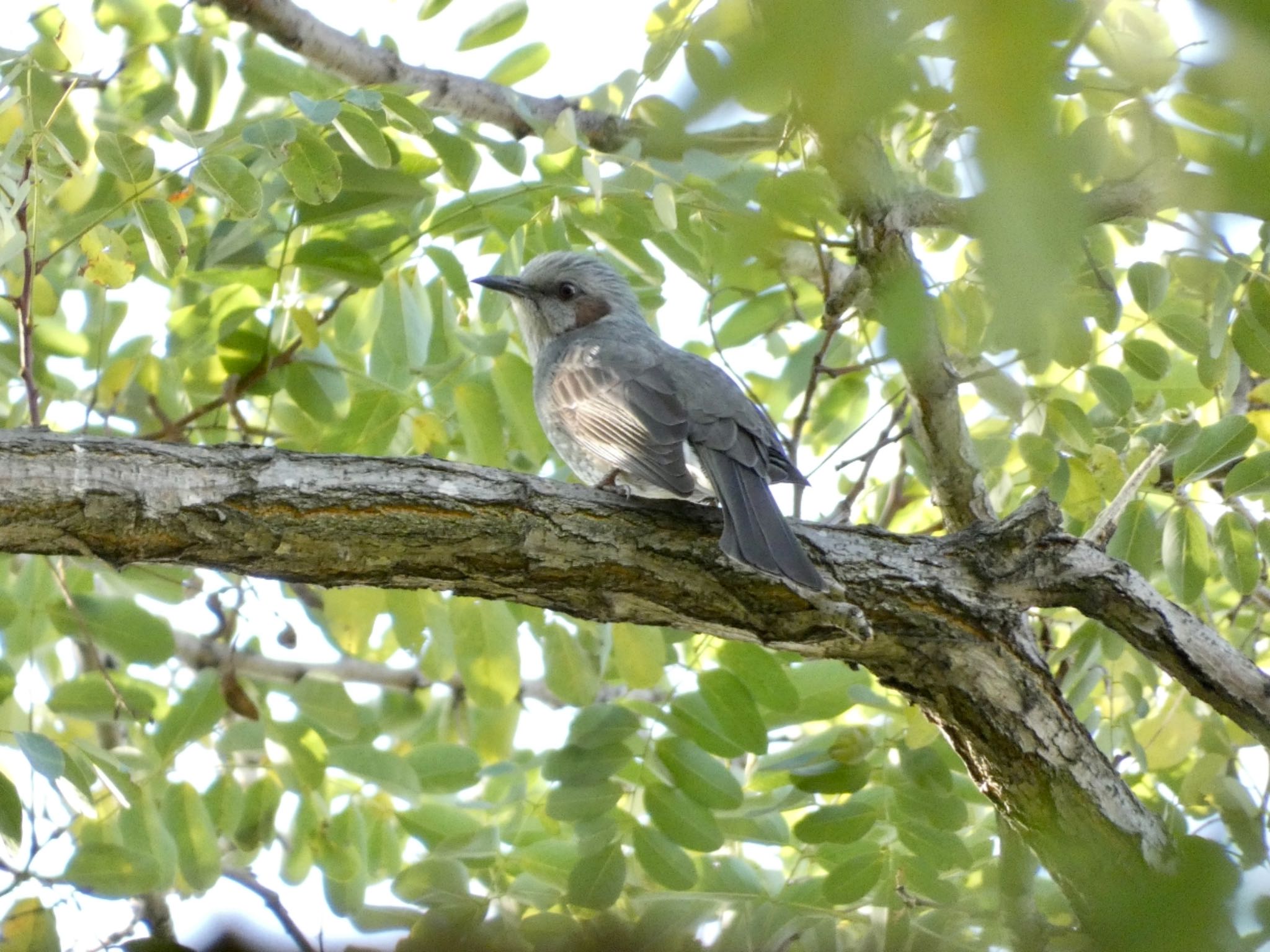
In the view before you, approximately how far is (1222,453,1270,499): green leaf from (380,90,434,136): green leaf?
8.06ft

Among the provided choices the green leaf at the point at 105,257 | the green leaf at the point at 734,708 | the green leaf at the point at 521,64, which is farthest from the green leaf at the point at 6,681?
the green leaf at the point at 521,64

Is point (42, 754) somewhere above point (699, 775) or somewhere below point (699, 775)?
above

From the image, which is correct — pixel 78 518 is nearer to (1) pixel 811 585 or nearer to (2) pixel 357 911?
(2) pixel 357 911

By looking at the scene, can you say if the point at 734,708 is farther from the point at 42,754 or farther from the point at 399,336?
the point at 42,754

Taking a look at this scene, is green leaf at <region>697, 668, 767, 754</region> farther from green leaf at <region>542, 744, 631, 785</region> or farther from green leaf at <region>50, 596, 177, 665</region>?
green leaf at <region>50, 596, 177, 665</region>

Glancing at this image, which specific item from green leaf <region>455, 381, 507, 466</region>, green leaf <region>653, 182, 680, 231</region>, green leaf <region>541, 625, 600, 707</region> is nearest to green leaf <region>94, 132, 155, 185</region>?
green leaf <region>455, 381, 507, 466</region>

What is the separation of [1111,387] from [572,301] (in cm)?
266

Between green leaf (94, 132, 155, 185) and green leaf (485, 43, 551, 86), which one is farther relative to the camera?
green leaf (485, 43, 551, 86)

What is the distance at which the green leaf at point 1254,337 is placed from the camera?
122 inches

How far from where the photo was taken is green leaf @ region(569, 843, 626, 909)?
323 cm

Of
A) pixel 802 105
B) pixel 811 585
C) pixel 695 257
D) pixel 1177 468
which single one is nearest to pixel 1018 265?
pixel 802 105

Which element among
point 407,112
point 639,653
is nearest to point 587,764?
point 639,653

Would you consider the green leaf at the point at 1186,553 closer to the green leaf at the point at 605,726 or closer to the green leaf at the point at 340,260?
the green leaf at the point at 605,726

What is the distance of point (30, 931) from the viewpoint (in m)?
2.75
